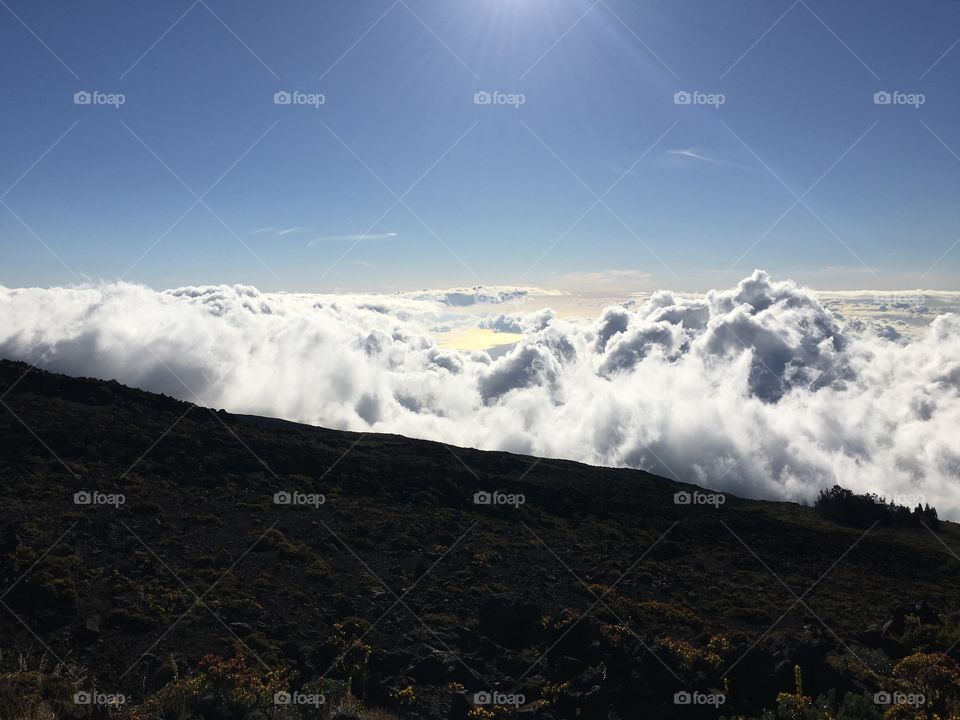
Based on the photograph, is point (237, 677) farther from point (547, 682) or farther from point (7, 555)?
point (7, 555)

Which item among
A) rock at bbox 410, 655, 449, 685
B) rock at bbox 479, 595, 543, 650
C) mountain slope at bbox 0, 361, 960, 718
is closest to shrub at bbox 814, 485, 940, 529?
mountain slope at bbox 0, 361, 960, 718

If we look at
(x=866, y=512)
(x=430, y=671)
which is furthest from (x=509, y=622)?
(x=866, y=512)

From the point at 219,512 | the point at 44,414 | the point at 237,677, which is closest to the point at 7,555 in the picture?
the point at 219,512

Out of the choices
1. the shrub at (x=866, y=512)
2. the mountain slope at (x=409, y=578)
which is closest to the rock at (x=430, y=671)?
the mountain slope at (x=409, y=578)

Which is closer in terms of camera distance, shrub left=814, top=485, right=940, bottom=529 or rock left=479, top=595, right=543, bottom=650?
rock left=479, top=595, right=543, bottom=650

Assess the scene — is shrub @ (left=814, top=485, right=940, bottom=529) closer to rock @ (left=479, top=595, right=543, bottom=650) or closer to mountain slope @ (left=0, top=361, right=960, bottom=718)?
mountain slope @ (left=0, top=361, right=960, bottom=718)

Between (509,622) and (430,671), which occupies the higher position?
(509,622)

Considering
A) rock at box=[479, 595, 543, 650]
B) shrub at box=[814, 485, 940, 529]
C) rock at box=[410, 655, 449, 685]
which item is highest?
shrub at box=[814, 485, 940, 529]

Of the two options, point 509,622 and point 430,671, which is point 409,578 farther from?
point 430,671

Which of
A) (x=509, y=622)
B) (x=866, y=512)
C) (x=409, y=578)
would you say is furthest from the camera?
(x=866, y=512)

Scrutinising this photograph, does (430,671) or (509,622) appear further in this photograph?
(509,622)

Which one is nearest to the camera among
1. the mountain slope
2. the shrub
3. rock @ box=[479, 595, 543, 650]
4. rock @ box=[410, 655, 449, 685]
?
the mountain slope
